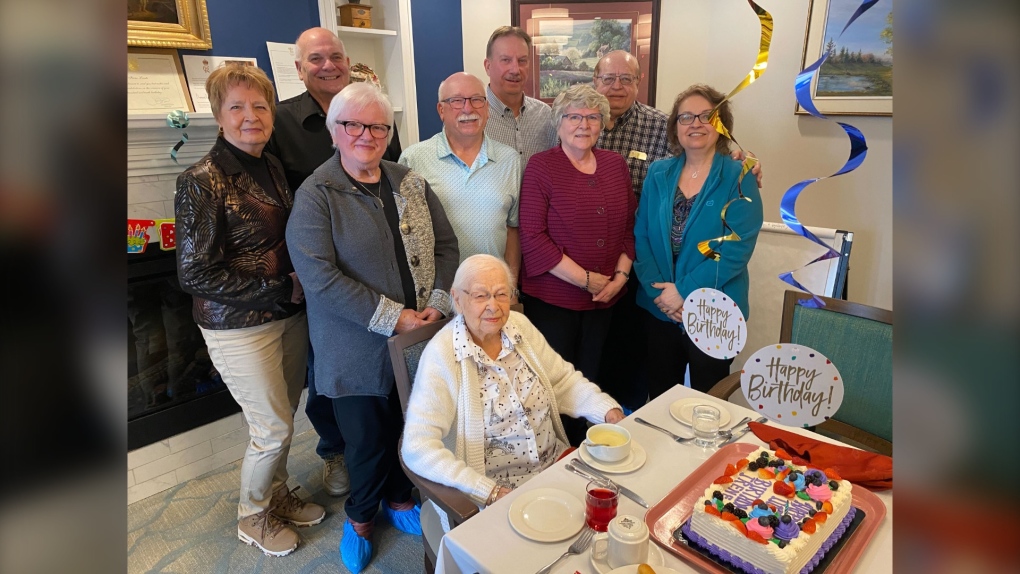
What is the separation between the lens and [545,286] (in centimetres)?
248

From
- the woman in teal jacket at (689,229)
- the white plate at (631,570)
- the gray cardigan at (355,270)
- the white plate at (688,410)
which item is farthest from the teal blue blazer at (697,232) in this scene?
the white plate at (631,570)

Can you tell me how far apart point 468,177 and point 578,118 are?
48 cm

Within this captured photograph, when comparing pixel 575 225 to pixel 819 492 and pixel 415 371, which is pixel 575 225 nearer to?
pixel 415 371

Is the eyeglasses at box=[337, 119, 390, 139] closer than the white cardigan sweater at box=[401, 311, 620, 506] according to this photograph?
No

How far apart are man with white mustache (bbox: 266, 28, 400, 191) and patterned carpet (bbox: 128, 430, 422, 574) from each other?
1380 mm

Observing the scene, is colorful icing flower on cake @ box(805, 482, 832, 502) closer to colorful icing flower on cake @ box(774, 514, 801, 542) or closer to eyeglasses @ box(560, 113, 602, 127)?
colorful icing flower on cake @ box(774, 514, 801, 542)

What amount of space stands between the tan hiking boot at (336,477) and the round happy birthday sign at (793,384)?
75.7 inches

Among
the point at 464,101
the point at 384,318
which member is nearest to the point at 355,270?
the point at 384,318

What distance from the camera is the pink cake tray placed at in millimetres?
1145

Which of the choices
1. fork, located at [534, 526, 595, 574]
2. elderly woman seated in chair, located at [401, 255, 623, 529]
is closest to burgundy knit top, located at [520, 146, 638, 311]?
elderly woman seated in chair, located at [401, 255, 623, 529]

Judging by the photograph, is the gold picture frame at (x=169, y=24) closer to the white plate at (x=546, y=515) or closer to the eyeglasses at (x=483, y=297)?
the eyeglasses at (x=483, y=297)

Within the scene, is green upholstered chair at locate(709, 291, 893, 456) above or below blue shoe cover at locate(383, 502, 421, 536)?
above
